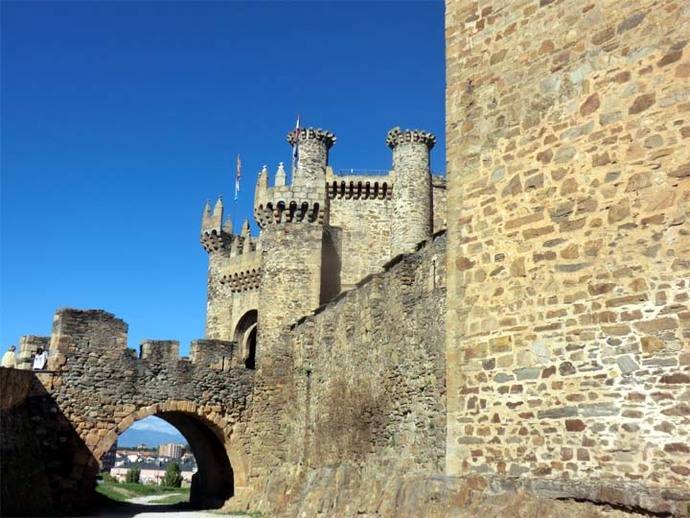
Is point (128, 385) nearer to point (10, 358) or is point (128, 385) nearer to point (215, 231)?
point (10, 358)

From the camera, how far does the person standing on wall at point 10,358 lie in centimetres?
2205

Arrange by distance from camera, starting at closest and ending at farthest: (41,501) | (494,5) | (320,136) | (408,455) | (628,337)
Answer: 1. (628,337)
2. (494,5)
3. (408,455)
4. (41,501)
5. (320,136)

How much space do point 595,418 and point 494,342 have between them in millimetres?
1145

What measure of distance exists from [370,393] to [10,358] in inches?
456

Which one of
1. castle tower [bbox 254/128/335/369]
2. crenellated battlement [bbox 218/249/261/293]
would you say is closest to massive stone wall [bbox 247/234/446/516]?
castle tower [bbox 254/128/335/369]

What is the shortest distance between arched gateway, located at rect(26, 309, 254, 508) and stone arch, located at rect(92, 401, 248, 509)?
0.03 metres

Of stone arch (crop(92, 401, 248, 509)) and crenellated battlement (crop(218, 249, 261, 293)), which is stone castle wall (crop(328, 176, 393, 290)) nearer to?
crenellated battlement (crop(218, 249, 261, 293))

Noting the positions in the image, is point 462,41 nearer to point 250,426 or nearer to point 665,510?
point 665,510

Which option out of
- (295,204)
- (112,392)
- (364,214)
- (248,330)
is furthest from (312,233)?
(248,330)

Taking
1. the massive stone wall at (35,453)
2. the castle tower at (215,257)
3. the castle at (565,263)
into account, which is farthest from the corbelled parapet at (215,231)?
the castle at (565,263)

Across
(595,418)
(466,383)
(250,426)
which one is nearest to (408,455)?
(466,383)

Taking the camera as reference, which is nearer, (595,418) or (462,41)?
(595,418)

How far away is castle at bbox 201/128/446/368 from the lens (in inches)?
985

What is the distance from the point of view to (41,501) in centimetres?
2002
